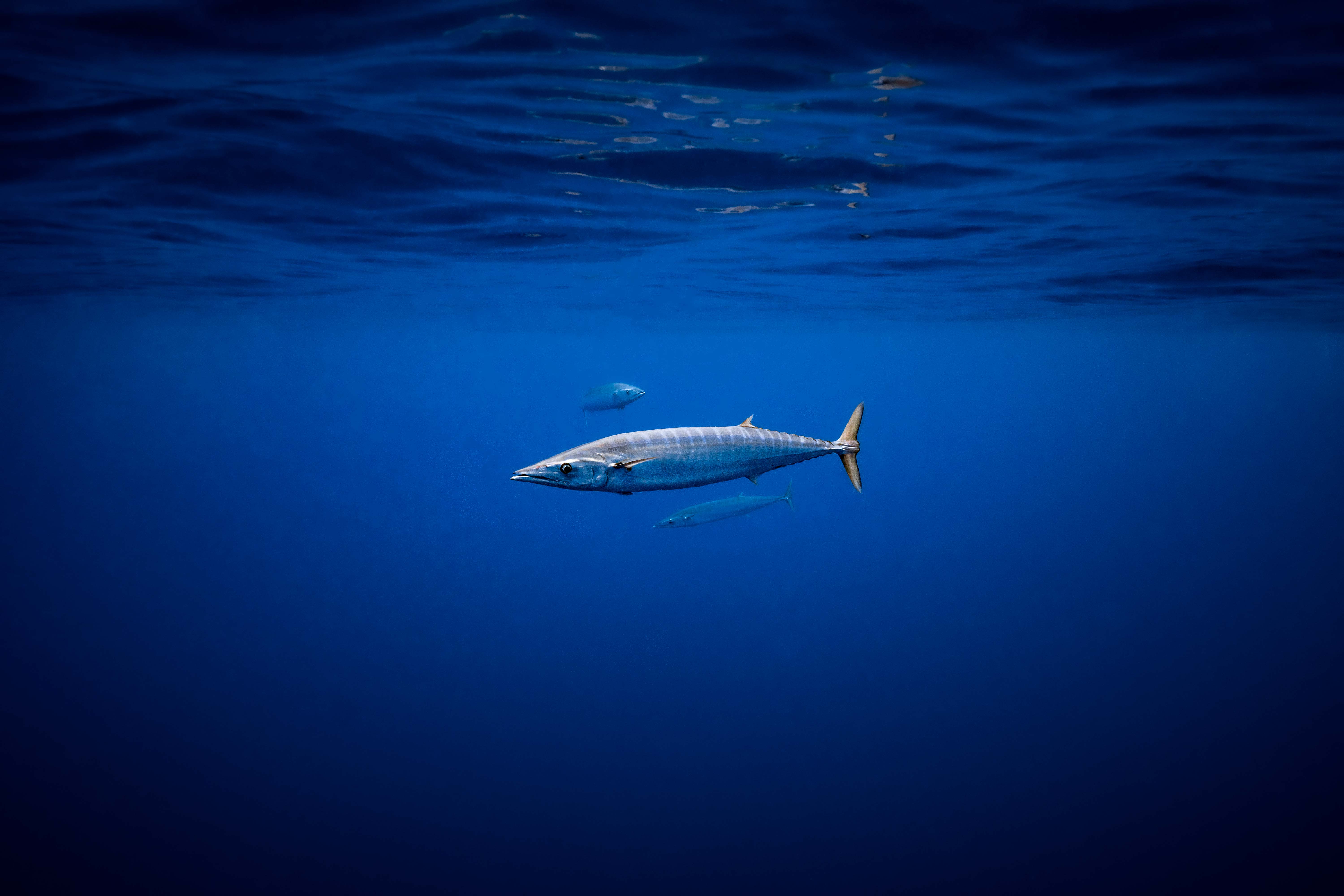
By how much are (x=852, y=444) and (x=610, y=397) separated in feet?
20.8

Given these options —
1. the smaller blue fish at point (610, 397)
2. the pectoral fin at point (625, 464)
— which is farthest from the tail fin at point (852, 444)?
the smaller blue fish at point (610, 397)

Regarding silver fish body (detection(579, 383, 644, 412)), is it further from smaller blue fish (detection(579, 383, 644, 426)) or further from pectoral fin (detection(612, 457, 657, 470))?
pectoral fin (detection(612, 457, 657, 470))

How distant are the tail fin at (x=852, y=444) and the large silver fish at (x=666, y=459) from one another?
2.25ft

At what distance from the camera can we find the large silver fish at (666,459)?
171 inches

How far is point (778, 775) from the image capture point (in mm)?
17172

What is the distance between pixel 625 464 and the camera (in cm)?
431

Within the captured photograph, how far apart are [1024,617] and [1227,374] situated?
45236mm

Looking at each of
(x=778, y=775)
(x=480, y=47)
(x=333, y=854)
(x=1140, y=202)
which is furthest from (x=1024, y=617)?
(x=480, y=47)

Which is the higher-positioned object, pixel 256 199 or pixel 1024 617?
pixel 256 199

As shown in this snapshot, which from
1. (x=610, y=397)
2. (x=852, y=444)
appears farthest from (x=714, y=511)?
(x=852, y=444)

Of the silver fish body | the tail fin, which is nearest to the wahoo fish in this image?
the silver fish body

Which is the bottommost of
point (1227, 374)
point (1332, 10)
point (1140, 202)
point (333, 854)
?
point (333, 854)

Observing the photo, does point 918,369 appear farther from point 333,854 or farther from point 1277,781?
point 333,854

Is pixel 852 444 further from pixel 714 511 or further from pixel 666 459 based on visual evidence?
pixel 714 511
